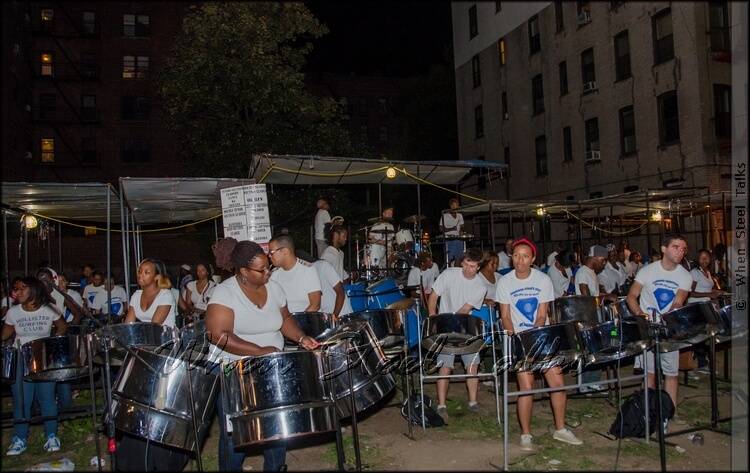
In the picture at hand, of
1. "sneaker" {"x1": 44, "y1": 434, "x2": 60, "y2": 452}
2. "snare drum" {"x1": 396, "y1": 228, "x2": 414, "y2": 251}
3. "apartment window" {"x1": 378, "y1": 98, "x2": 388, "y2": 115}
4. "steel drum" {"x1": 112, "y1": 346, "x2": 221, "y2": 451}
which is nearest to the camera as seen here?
"steel drum" {"x1": 112, "y1": 346, "x2": 221, "y2": 451}

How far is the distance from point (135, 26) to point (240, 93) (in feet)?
45.4

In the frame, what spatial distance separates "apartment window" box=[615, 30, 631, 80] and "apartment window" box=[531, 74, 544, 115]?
355 cm

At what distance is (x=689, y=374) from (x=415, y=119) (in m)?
23.4

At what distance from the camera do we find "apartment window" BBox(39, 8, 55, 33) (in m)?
27.3

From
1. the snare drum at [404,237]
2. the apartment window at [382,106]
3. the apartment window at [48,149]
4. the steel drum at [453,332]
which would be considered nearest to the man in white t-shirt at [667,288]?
the steel drum at [453,332]

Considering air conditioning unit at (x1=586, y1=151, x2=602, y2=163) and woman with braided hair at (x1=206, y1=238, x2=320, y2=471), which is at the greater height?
air conditioning unit at (x1=586, y1=151, x2=602, y2=163)

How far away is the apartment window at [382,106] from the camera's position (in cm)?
3619

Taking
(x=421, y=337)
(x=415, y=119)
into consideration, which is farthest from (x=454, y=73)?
(x=421, y=337)

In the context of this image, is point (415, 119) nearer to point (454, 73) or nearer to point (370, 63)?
point (454, 73)

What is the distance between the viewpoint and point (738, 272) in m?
8.51

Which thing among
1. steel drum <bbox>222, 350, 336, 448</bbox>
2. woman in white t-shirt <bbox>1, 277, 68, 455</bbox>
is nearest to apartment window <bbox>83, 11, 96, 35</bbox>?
woman in white t-shirt <bbox>1, 277, 68, 455</bbox>

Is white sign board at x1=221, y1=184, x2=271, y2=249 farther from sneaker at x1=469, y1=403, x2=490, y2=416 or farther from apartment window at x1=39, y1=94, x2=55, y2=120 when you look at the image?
apartment window at x1=39, y1=94, x2=55, y2=120

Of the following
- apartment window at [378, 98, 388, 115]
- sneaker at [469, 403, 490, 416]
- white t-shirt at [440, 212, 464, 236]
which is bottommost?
sneaker at [469, 403, 490, 416]

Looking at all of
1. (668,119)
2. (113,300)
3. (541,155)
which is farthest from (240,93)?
(668,119)
